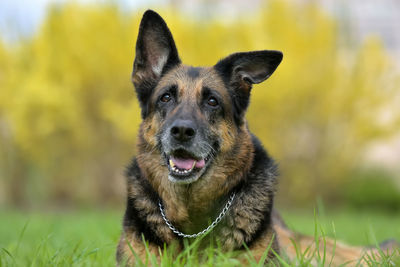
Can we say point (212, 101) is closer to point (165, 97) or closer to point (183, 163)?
point (165, 97)

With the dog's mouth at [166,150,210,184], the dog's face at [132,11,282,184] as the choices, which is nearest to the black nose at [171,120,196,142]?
the dog's face at [132,11,282,184]

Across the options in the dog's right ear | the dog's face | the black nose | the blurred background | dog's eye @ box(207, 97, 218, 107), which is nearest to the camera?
the black nose

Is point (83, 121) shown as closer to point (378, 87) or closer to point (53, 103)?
point (53, 103)

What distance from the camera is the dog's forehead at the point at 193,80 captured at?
3846 mm

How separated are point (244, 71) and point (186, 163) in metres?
0.98

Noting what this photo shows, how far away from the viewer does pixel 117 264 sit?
3447mm

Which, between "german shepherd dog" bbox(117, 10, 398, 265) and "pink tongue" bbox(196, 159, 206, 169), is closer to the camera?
"german shepherd dog" bbox(117, 10, 398, 265)

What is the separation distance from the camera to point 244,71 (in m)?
4.03

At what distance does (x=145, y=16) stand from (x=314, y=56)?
52.7 ft

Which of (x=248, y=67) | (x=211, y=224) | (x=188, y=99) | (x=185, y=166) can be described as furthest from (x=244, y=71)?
(x=211, y=224)

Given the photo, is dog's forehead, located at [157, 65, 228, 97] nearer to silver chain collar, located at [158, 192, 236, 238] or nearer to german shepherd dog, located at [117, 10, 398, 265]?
german shepherd dog, located at [117, 10, 398, 265]

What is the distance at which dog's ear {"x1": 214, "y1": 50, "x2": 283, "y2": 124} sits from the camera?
3922mm

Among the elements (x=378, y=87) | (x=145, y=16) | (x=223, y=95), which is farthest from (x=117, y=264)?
(x=378, y=87)

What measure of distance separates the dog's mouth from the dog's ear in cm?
52
